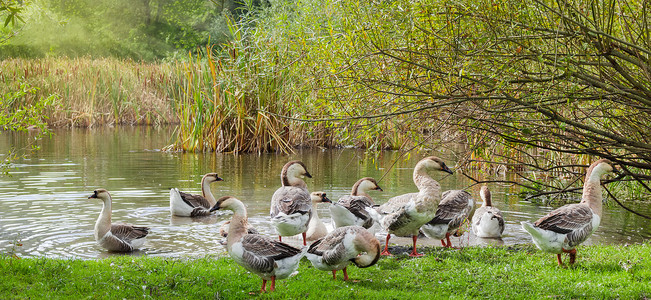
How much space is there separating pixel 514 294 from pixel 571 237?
1.35 meters

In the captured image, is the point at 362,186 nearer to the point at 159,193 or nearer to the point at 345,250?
the point at 345,250

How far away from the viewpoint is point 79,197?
16.1 metres

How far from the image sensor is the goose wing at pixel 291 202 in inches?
432

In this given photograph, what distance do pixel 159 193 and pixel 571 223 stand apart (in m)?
11.1

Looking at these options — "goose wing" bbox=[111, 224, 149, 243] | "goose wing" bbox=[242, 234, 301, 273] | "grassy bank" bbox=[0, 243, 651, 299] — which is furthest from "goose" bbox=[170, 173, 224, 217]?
"goose wing" bbox=[242, 234, 301, 273]

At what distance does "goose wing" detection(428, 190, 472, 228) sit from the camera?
11156 mm

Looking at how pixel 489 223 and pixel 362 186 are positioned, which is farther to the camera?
pixel 362 186

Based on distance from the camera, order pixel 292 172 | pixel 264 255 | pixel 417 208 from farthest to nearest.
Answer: pixel 292 172 → pixel 417 208 → pixel 264 255

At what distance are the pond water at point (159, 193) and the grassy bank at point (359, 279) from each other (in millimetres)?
1651

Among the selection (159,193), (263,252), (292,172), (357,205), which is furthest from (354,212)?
(159,193)

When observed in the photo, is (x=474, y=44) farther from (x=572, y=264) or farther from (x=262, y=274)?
(x=262, y=274)

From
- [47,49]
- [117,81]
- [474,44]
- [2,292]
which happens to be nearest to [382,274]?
[474,44]

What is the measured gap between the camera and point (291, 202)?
36.3 feet

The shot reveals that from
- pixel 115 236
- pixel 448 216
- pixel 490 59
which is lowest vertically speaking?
pixel 115 236
